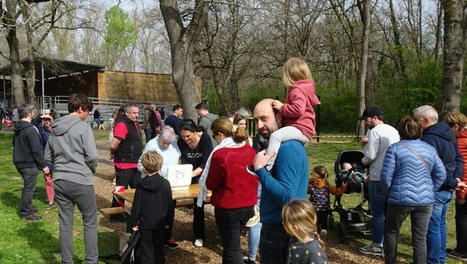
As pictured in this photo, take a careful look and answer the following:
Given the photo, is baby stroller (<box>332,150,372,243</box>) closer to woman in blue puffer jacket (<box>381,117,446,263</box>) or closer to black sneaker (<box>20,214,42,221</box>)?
woman in blue puffer jacket (<box>381,117,446,263</box>)

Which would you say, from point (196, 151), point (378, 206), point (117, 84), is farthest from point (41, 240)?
point (117, 84)

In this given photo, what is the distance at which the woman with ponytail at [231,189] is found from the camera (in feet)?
12.9

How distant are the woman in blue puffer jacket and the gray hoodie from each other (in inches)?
118

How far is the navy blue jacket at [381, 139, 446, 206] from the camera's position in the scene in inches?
161

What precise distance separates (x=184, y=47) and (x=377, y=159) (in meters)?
5.79

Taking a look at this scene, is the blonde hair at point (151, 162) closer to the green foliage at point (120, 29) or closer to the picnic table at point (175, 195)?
the picnic table at point (175, 195)

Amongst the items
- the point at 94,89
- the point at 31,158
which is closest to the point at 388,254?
the point at 31,158

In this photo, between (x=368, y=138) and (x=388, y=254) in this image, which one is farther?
(x=368, y=138)

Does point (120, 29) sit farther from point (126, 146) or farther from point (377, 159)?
point (377, 159)

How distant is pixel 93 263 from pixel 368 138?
348cm

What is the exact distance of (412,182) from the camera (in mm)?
4074

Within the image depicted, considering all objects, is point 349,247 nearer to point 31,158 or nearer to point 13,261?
point 13,261

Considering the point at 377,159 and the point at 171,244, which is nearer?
the point at 377,159

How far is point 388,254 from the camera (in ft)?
14.2
